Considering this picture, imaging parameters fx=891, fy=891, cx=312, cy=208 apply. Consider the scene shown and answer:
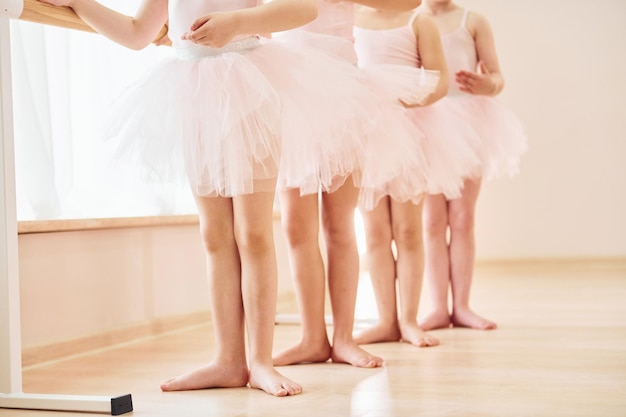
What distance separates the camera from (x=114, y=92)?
8.70ft

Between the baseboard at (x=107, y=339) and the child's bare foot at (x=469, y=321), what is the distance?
0.84m

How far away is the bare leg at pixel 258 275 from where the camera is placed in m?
1.76

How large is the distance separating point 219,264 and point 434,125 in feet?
3.19

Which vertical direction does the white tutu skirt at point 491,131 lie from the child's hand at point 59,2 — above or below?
below

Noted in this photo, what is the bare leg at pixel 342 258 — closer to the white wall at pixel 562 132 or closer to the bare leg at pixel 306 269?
the bare leg at pixel 306 269

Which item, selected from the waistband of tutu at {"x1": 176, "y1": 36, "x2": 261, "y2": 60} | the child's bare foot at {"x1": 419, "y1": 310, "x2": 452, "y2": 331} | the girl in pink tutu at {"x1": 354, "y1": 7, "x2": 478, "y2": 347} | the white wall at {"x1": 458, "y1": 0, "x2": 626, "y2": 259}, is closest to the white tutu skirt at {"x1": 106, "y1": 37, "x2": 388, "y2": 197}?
the waistband of tutu at {"x1": 176, "y1": 36, "x2": 261, "y2": 60}

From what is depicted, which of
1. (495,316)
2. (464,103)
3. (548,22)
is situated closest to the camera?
(464,103)

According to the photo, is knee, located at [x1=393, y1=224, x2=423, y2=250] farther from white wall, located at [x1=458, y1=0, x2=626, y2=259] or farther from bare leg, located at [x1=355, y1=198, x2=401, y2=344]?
white wall, located at [x1=458, y1=0, x2=626, y2=259]

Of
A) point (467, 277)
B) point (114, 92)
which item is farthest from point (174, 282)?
point (467, 277)

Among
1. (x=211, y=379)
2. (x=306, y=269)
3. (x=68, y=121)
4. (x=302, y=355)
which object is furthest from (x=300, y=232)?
(x=68, y=121)

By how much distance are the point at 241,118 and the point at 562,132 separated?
12.4 feet

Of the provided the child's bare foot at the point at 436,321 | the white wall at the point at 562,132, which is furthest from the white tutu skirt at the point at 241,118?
the white wall at the point at 562,132

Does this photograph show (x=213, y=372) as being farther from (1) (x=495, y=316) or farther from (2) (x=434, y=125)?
(1) (x=495, y=316)

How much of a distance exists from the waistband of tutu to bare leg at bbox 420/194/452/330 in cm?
119
